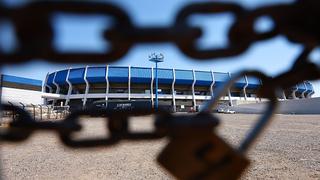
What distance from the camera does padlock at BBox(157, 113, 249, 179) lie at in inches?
36.9

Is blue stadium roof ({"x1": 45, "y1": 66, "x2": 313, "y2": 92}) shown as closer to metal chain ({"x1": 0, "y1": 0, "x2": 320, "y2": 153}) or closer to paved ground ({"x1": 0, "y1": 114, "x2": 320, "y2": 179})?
paved ground ({"x1": 0, "y1": 114, "x2": 320, "y2": 179})

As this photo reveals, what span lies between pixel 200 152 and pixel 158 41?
1.03 feet

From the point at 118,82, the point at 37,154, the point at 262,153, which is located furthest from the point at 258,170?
the point at 118,82

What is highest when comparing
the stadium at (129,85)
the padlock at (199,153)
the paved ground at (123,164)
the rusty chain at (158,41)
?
the stadium at (129,85)

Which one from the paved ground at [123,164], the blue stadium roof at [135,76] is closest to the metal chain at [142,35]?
the paved ground at [123,164]

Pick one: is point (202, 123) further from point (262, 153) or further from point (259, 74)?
point (262, 153)

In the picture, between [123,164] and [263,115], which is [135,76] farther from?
[263,115]

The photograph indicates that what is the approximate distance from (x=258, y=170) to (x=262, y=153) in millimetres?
1756

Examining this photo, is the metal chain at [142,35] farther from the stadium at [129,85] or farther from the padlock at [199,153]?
the stadium at [129,85]

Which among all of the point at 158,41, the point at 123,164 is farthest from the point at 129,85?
the point at 158,41

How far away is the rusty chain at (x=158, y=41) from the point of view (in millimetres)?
771

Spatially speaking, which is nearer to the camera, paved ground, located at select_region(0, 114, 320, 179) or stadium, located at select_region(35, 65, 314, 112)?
paved ground, located at select_region(0, 114, 320, 179)

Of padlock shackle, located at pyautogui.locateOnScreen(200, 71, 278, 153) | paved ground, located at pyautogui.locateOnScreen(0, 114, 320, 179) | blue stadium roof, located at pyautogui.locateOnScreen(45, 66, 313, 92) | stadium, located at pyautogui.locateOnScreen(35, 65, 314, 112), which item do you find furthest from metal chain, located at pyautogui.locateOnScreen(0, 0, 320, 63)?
stadium, located at pyautogui.locateOnScreen(35, 65, 314, 112)

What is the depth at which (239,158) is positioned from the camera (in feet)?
3.30
